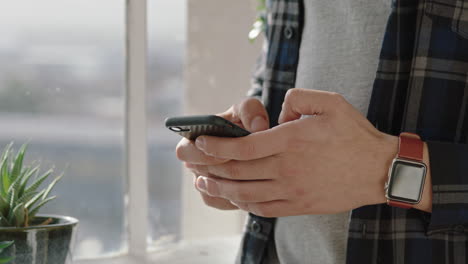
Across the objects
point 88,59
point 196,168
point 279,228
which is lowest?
point 279,228

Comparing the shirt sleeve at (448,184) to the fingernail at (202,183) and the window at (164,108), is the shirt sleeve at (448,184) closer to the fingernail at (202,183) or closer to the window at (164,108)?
the fingernail at (202,183)

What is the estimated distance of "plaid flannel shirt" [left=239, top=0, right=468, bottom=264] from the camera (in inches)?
33.1

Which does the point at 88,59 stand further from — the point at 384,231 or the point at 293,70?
the point at 384,231

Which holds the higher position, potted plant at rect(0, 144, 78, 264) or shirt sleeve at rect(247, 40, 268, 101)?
shirt sleeve at rect(247, 40, 268, 101)

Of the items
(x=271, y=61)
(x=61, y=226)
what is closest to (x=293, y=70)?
(x=271, y=61)

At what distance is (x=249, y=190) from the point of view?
823mm

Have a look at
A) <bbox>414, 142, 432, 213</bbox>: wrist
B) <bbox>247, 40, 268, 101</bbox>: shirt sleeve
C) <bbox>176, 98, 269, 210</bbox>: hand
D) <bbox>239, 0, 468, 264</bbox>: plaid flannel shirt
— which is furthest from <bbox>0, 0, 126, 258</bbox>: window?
<bbox>414, 142, 432, 213</bbox>: wrist

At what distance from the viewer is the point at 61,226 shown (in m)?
0.93

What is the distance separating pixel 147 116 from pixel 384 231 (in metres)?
0.81

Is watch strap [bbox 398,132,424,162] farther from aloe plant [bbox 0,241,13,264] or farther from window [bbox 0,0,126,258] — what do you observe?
window [bbox 0,0,126,258]

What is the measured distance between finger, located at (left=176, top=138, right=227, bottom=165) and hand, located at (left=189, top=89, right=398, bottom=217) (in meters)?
0.03

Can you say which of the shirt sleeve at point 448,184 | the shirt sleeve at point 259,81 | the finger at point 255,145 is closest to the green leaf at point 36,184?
the finger at point 255,145

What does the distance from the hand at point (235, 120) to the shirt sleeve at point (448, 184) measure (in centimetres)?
28

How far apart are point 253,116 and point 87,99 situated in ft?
1.91
